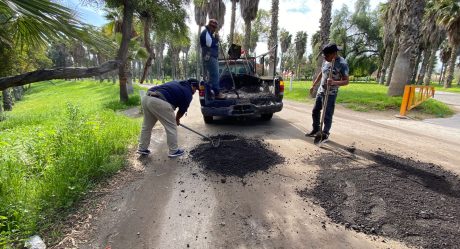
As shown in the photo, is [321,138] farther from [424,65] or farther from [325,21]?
[424,65]

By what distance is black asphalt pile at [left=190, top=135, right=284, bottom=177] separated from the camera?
13.0 feet

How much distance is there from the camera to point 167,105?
425 centimetres

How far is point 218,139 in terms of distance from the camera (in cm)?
543

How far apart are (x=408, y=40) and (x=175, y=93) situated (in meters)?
9.44

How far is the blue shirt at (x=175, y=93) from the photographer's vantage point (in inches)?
170

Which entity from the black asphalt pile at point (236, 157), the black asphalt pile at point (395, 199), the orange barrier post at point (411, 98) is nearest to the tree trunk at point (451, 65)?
the orange barrier post at point (411, 98)

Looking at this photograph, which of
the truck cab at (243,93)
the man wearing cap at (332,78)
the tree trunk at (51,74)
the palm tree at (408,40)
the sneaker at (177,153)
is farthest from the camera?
the palm tree at (408,40)

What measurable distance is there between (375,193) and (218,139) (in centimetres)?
309

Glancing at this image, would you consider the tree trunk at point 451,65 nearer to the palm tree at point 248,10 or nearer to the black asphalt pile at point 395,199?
the palm tree at point 248,10

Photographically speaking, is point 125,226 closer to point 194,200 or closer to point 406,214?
point 194,200

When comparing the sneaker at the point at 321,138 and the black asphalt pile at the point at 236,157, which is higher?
the sneaker at the point at 321,138

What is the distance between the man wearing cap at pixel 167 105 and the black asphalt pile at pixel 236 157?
51 centimetres

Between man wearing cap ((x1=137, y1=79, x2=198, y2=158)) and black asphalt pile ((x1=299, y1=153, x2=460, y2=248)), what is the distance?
2.34 meters

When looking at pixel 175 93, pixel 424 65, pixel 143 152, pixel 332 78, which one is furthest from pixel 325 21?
pixel 424 65
